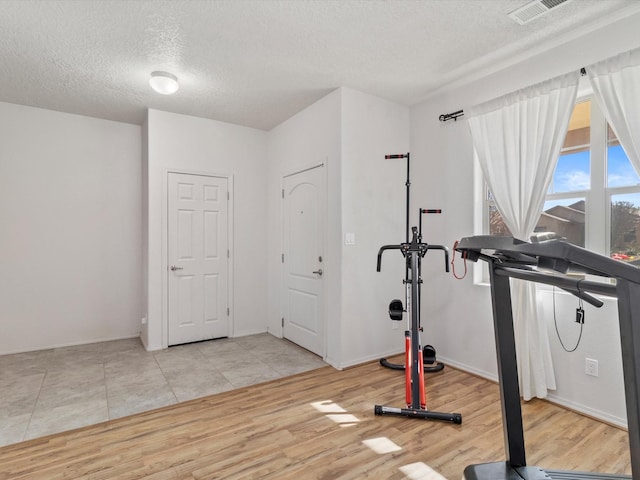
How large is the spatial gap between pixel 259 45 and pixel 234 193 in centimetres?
223

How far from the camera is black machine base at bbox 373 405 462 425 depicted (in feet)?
8.02

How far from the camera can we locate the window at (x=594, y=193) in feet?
8.12

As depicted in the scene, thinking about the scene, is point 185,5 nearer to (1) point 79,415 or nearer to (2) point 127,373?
(1) point 79,415

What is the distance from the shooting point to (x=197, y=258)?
14.6ft

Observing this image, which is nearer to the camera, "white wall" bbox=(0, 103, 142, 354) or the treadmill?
the treadmill

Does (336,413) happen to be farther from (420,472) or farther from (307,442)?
(420,472)

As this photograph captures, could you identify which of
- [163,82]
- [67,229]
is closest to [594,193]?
[163,82]

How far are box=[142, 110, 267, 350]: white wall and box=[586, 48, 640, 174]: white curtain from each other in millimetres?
3720

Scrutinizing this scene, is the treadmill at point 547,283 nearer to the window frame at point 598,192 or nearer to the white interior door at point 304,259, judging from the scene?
the window frame at point 598,192

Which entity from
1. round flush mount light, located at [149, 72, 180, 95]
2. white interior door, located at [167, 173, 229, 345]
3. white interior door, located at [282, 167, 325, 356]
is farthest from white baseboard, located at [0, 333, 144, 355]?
round flush mount light, located at [149, 72, 180, 95]

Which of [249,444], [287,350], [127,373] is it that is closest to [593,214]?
[249,444]

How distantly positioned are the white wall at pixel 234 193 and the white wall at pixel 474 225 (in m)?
2.17

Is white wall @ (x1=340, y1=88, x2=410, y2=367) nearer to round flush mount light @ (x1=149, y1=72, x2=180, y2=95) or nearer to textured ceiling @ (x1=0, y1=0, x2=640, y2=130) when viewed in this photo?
textured ceiling @ (x1=0, y1=0, x2=640, y2=130)

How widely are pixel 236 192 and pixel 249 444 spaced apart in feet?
10.6
